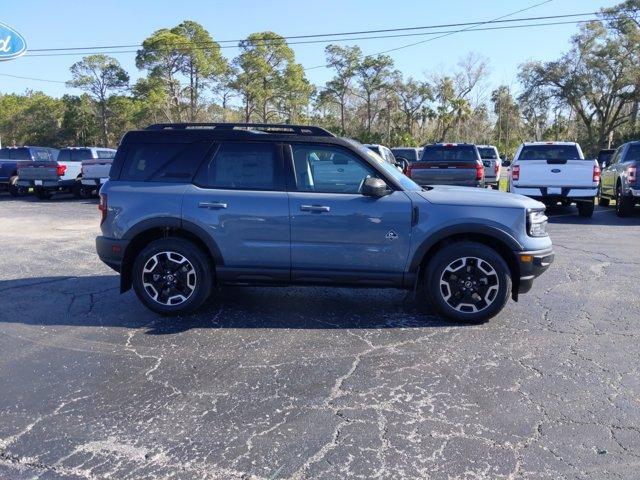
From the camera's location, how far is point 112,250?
5840mm

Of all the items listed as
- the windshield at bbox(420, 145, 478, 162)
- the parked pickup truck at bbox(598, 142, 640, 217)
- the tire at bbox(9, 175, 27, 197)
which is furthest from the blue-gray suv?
the tire at bbox(9, 175, 27, 197)

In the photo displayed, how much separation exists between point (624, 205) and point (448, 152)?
4.76 metres

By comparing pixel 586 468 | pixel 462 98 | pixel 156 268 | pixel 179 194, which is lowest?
pixel 586 468

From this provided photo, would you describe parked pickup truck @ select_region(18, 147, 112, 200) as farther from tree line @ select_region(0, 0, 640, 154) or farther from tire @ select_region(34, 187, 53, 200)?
tree line @ select_region(0, 0, 640, 154)

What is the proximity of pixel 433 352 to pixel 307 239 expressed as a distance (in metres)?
1.60

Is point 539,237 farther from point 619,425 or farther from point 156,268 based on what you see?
point 156,268

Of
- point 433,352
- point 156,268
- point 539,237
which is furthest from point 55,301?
point 539,237

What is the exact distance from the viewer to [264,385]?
13.9 feet

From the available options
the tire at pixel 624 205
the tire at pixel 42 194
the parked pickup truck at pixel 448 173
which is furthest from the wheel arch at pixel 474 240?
the tire at pixel 42 194

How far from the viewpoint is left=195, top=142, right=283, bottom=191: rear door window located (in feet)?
18.9

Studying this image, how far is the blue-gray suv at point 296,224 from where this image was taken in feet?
18.1

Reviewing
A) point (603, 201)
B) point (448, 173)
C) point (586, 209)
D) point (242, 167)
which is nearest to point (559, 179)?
point (586, 209)

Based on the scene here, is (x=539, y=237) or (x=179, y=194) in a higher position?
(x=179, y=194)

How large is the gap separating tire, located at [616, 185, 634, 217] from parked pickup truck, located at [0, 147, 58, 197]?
60.0ft
